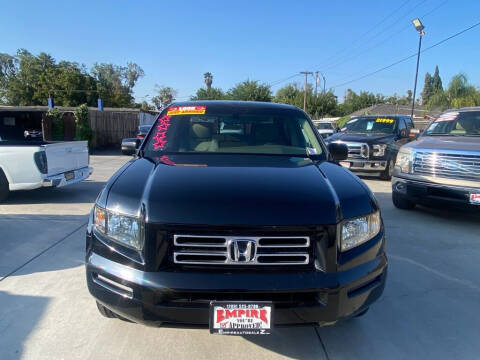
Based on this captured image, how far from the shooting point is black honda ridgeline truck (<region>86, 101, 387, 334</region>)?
83.5 inches

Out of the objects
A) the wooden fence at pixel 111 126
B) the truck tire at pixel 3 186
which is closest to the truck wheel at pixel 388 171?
the truck tire at pixel 3 186

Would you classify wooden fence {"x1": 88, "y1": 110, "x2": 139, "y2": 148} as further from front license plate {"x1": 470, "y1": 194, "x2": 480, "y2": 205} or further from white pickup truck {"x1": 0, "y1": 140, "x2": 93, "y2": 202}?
front license plate {"x1": 470, "y1": 194, "x2": 480, "y2": 205}

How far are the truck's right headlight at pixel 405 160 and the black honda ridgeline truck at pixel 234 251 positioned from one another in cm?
407

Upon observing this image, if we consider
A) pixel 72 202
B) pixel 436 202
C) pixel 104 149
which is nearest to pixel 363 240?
pixel 436 202

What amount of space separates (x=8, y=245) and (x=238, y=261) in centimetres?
378

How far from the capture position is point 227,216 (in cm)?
218

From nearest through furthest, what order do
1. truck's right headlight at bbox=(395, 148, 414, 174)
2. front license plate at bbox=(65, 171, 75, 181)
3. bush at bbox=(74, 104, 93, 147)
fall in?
truck's right headlight at bbox=(395, 148, 414, 174), front license plate at bbox=(65, 171, 75, 181), bush at bbox=(74, 104, 93, 147)

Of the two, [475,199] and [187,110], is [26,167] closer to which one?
[187,110]

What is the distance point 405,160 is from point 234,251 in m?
5.08

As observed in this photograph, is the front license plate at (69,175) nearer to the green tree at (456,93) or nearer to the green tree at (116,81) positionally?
the green tree at (456,93)

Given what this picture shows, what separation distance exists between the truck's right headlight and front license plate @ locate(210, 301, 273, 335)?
4.98 m

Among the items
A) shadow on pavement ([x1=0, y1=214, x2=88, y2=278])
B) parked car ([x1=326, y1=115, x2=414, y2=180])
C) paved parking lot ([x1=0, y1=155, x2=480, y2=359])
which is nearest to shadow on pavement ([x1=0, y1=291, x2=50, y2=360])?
paved parking lot ([x1=0, y1=155, x2=480, y2=359])

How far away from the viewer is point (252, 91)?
51719mm

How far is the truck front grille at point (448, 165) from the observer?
5.52 meters
